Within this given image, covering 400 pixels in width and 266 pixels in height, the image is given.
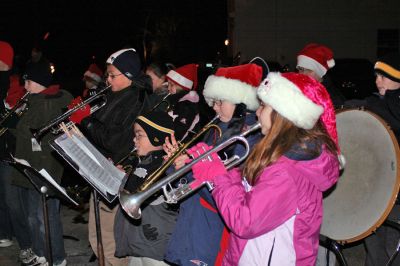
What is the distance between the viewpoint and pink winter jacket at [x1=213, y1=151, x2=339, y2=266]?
2457 mm

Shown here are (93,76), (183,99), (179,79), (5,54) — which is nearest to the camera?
(183,99)

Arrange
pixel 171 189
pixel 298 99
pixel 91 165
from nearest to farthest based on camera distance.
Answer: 1. pixel 298 99
2. pixel 171 189
3. pixel 91 165

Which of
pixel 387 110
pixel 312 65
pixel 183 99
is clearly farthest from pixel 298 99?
pixel 183 99

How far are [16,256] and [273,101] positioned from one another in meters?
4.16

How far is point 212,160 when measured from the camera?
8.95ft

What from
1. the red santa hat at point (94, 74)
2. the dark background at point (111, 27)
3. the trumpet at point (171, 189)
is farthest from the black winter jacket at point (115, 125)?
the dark background at point (111, 27)

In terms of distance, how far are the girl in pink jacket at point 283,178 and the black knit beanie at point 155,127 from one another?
1008 mm

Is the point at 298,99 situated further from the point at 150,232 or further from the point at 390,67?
the point at 390,67

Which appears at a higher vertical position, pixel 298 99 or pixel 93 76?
pixel 298 99

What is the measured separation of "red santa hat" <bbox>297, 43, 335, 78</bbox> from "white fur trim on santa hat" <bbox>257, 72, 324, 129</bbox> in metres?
2.41

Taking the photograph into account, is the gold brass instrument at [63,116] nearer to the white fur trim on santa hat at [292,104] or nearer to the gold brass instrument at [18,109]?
the gold brass instrument at [18,109]

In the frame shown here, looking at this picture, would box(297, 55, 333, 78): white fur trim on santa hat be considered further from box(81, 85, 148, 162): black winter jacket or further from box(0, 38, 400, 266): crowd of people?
box(81, 85, 148, 162): black winter jacket

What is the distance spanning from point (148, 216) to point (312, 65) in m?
2.43

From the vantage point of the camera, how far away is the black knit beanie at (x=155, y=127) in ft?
12.0
